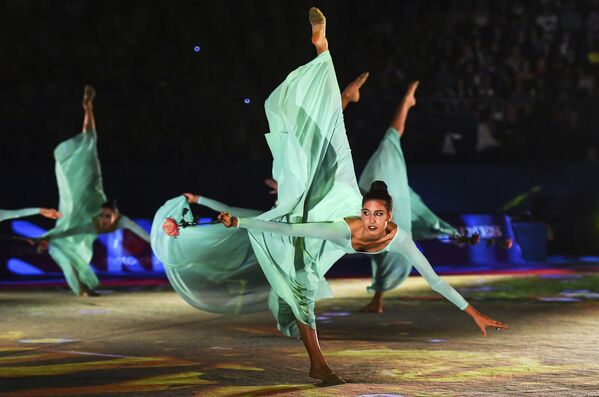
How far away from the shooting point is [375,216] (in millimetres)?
7125

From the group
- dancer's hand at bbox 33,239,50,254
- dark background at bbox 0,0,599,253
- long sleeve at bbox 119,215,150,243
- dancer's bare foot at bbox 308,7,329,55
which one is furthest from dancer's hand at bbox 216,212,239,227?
dark background at bbox 0,0,599,253

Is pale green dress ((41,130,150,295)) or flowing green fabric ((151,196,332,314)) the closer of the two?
flowing green fabric ((151,196,332,314))

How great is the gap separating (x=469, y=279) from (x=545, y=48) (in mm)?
7702

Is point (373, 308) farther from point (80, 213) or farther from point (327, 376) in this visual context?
point (327, 376)

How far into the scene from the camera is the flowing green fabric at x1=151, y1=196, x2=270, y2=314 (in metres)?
9.55

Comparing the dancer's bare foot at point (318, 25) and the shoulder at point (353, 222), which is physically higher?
the dancer's bare foot at point (318, 25)

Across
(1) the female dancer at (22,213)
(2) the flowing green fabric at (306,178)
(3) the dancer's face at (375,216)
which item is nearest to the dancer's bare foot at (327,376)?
(2) the flowing green fabric at (306,178)

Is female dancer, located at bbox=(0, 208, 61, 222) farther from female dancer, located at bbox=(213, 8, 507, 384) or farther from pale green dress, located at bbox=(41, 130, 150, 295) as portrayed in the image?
female dancer, located at bbox=(213, 8, 507, 384)

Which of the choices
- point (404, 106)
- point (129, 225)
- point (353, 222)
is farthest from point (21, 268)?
point (353, 222)

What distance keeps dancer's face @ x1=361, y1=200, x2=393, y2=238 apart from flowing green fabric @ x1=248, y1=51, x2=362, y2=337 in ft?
1.67

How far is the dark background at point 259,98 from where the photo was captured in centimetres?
1908

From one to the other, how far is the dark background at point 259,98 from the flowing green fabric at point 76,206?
15.1 ft

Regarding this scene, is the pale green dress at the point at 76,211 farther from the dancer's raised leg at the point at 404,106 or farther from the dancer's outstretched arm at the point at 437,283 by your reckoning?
the dancer's outstretched arm at the point at 437,283

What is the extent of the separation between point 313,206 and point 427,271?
1.01m
